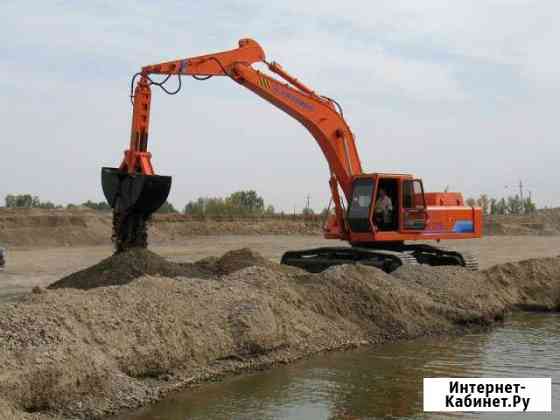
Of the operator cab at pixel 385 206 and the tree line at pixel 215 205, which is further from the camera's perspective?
the tree line at pixel 215 205

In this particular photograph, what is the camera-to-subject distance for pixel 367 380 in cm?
816

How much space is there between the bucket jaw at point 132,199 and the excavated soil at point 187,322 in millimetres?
461

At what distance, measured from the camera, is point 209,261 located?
1382 centimetres

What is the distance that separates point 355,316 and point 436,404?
Answer: 360cm

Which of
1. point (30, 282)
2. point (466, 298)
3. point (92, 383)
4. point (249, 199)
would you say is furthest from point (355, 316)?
point (249, 199)

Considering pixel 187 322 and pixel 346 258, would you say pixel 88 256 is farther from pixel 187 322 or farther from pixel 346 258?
pixel 187 322

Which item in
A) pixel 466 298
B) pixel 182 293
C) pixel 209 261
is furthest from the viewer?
pixel 209 261

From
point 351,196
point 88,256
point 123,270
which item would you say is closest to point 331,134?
point 351,196

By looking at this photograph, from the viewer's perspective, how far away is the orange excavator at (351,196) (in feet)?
46.1

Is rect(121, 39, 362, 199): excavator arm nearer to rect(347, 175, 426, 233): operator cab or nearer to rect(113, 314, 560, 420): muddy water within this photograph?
rect(347, 175, 426, 233): operator cab

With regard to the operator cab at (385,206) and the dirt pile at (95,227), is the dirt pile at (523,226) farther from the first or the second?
the operator cab at (385,206)

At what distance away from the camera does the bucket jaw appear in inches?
451

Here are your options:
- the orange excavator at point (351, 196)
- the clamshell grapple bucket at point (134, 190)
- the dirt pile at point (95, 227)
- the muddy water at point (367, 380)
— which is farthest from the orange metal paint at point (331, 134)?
the dirt pile at point (95, 227)

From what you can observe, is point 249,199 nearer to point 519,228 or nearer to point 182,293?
point 519,228
